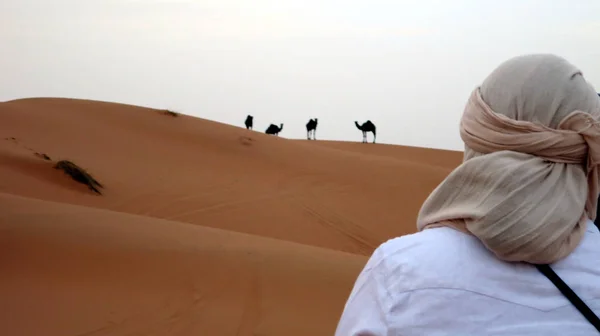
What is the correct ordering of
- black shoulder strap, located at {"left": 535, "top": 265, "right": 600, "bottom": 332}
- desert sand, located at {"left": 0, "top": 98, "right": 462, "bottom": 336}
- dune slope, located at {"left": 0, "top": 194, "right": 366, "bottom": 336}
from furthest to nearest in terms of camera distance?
desert sand, located at {"left": 0, "top": 98, "right": 462, "bottom": 336} < dune slope, located at {"left": 0, "top": 194, "right": 366, "bottom": 336} < black shoulder strap, located at {"left": 535, "top": 265, "right": 600, "bottom": 332}

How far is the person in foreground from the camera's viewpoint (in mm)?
1586

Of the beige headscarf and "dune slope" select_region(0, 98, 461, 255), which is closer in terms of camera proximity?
the beige headscarf

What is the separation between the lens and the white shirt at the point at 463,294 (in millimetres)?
1576

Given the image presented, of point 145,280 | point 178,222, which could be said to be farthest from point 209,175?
point 145,280

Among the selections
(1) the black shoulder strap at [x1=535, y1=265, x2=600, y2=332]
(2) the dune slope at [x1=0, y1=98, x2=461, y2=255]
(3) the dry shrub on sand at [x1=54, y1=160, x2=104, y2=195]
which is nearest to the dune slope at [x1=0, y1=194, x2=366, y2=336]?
(2) the dune slope at [x1=0, y1=98, x2=461, y2=255]

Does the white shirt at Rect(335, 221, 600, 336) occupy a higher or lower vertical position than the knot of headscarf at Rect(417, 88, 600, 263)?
lower

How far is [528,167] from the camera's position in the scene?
1.68 meters

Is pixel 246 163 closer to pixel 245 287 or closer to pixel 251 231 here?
pixel 251 231

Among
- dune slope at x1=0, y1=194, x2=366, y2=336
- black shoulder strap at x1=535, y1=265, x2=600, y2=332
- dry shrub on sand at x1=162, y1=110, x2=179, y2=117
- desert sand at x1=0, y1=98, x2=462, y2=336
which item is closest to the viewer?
black shoulder strap at x1=535, y1=265, x2=600, y2=332

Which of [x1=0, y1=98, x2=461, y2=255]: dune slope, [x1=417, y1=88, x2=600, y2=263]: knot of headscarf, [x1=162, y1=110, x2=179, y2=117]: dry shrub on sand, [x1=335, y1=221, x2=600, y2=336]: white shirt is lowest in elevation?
[x1=0, y1=98, x2=461, y2=255]: dune slope

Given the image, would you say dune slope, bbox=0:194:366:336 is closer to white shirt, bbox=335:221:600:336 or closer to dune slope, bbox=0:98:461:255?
dune slope, bbox=0:98:461:255

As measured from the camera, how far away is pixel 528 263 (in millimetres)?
1669

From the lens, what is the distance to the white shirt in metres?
1.58

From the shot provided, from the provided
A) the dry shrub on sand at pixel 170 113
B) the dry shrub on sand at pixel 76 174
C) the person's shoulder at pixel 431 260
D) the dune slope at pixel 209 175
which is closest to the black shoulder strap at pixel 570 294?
the person's shoulder at pixel 431 260
